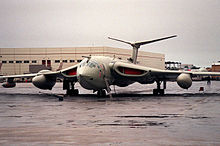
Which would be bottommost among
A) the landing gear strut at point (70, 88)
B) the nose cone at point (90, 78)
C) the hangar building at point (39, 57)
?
the landing gear strut at point (70, 88)

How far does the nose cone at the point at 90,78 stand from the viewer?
24.3 m

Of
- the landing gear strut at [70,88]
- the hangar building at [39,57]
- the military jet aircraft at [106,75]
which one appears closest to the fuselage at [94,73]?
the military jet aircraft at [106,75]

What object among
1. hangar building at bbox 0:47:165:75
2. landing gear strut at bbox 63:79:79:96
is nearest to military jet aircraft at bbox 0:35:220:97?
landing gear strut at bbox 63:79:79:96

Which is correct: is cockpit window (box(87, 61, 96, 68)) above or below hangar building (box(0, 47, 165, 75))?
below

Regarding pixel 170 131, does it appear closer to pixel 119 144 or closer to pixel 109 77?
pixel 119 144

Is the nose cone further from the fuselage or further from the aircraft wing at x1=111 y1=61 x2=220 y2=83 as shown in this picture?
the aircraft wing at x1=111 y1=61 x2=220 y2=83

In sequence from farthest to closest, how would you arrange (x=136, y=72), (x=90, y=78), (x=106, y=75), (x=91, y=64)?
(x=136, y=72)
(x=106, y=75)
(x=91, y=64)
(x=90, y=78)

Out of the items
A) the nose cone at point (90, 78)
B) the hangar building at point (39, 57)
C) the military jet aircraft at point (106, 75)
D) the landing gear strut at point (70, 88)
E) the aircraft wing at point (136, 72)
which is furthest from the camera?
the hangar building at point (39, 57)

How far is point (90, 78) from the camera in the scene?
2448cm

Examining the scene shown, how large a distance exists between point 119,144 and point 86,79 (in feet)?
54.3

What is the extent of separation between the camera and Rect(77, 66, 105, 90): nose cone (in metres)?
24.3

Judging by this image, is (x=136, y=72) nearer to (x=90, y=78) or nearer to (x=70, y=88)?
(x=90, y=78)

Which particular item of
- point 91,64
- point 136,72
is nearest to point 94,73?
point 91,64

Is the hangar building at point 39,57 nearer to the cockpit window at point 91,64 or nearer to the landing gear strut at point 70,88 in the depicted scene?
the landing gear strut at point 70,88
